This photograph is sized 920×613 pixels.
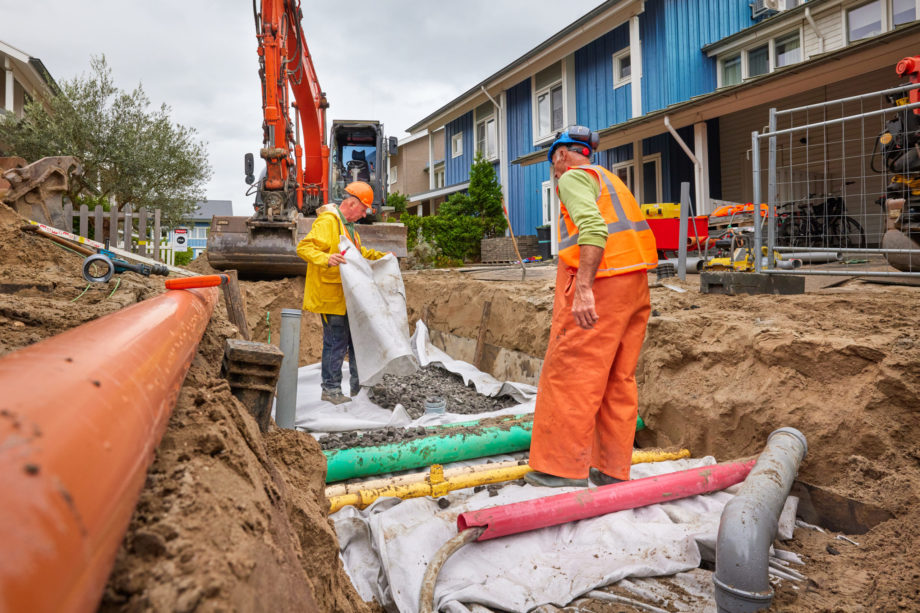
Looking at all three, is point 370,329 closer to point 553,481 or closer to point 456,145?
point 553,481

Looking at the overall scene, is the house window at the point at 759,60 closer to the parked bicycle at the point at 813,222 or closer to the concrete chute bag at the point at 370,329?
the parked bicycle at the point at 813,222

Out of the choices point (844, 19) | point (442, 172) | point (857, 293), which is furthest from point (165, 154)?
point (857, 293)

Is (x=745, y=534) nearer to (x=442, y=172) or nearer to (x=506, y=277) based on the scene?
(x=506, y=277)

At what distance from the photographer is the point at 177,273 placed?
5219 mm

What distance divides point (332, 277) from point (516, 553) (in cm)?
348

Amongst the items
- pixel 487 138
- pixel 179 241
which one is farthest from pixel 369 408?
pixel 487 138

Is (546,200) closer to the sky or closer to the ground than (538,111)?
closer to the ground

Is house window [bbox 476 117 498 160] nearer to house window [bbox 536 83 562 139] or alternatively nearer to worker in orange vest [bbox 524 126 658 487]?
house window [bbox 536 83 562 139]

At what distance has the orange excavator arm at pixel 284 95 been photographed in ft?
23.4

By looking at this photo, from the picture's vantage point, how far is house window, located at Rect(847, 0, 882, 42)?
10.6 m

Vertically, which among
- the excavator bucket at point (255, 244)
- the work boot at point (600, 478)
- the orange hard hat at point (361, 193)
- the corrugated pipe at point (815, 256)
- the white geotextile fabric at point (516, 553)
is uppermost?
the orange hard hat at point (361, 193)

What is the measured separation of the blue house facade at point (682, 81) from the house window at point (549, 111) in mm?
34

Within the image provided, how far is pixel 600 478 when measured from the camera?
356 cm

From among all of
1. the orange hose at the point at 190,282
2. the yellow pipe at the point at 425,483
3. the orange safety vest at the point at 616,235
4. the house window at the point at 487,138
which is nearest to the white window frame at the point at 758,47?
the house window at the point at 487,138
